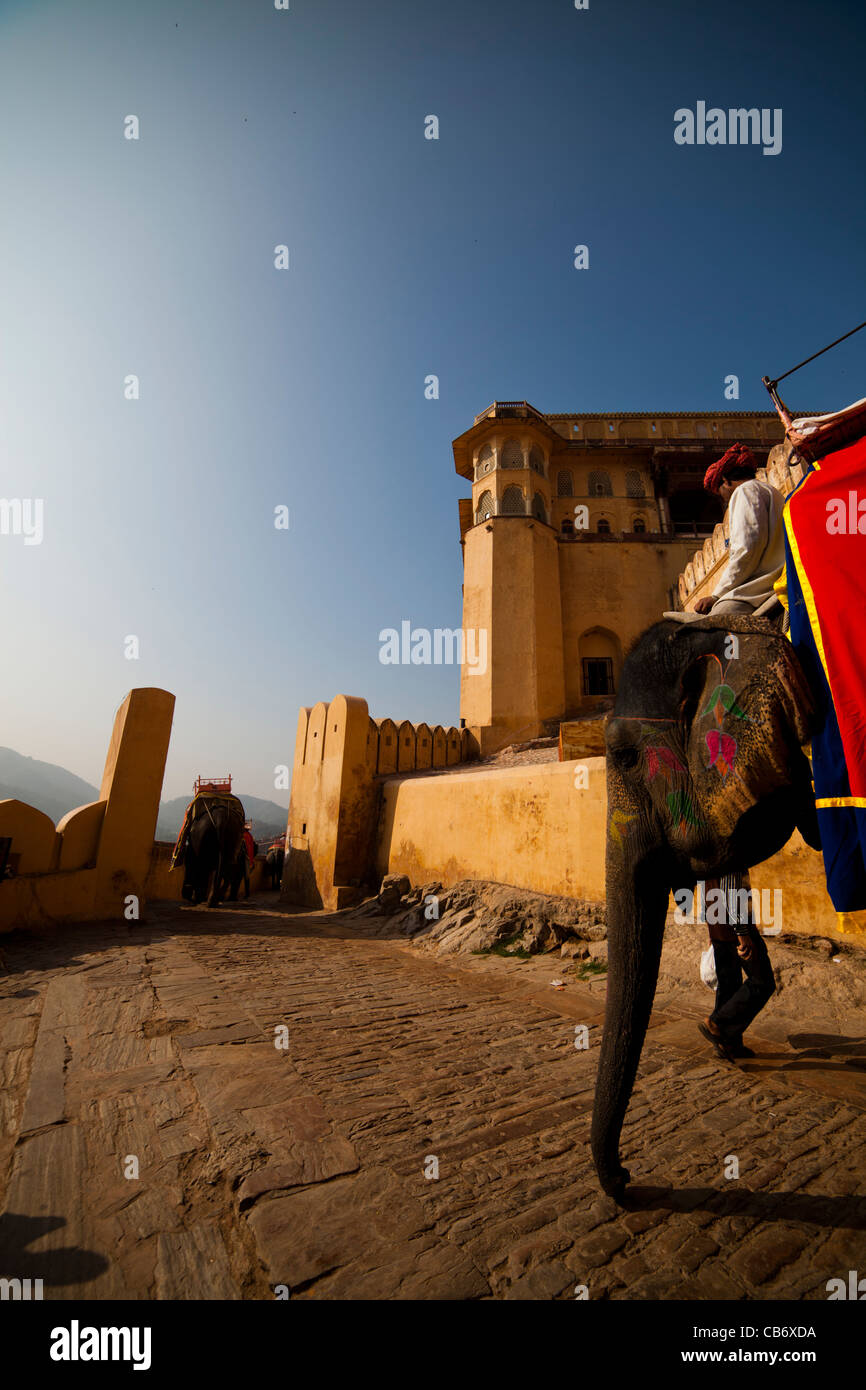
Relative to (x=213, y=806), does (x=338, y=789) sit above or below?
above

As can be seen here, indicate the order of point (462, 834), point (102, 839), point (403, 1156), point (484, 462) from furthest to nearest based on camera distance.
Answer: point (484, 462)
point (462, 834)
point (102, 839)
point (403, 1156)

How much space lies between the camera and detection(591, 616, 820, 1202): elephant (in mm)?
1873

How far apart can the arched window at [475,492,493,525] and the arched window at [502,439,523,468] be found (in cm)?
155

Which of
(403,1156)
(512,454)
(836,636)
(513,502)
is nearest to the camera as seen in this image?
(836,636)

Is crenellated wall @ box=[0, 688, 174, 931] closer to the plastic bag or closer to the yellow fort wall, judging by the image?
the yellow fort wall

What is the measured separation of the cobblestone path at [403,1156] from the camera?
1710 millimetres

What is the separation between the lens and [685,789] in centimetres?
200

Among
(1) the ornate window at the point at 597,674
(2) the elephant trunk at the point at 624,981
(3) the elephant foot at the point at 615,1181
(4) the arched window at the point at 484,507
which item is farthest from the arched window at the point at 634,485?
(3) the elephant foot at the point at 615,1181

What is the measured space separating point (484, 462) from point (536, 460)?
7.67 feet

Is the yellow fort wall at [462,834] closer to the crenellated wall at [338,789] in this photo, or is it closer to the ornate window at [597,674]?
the crenellated wall at [338,789]

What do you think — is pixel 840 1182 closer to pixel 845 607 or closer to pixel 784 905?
pixel 845 607

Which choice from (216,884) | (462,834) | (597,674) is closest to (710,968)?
(462,834)

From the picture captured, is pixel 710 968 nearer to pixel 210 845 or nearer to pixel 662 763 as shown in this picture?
pixel 662 763
